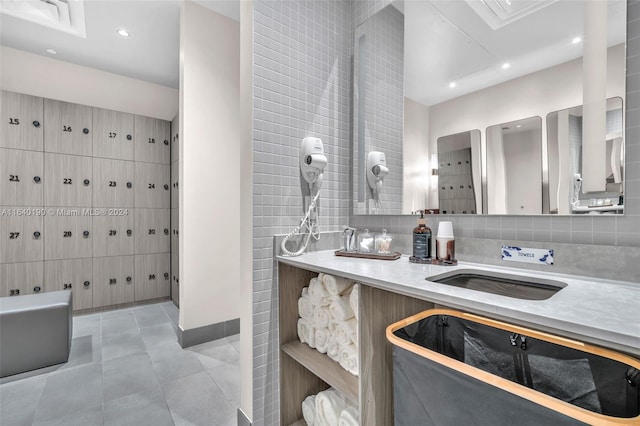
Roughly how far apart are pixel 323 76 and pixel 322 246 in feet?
3.20

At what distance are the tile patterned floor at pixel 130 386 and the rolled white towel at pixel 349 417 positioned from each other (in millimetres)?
772

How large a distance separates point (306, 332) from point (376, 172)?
3.10ft

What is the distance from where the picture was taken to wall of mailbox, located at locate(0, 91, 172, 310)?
121 inches

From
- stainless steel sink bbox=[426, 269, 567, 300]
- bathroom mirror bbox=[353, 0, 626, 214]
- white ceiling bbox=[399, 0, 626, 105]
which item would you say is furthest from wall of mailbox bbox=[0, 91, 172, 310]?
stainless steel sink bbox=[426, 269, 567, 300]

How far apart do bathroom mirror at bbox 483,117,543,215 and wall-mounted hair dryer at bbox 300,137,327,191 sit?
0.76m

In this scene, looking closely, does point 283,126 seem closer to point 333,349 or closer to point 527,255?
point 333,349

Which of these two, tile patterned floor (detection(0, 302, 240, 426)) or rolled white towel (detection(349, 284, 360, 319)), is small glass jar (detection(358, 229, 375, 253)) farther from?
tile patterned floor (detection(0, 302, 240, 426))

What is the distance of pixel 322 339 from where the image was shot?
51.7 inches

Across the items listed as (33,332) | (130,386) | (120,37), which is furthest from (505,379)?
(120,37)

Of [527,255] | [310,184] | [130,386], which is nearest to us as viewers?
[527,255]

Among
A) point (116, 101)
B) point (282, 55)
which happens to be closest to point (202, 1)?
point (282, 55)

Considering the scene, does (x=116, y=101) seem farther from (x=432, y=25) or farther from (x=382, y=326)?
(x=382, y=326)

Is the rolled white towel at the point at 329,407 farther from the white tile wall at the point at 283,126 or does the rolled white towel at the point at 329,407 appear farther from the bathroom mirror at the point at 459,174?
the bathroom mirror at the point at 459,174

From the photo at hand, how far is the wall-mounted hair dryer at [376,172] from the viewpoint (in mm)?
Answer: 1601
